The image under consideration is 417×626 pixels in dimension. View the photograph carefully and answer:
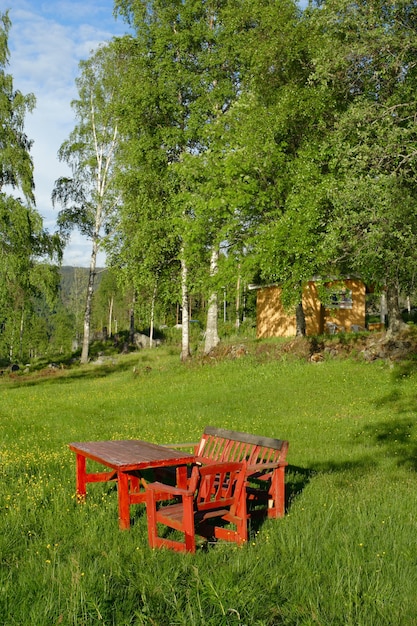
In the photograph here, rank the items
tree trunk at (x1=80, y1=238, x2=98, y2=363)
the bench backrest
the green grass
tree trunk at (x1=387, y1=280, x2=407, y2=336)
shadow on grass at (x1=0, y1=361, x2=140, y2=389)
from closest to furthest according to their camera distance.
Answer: the green grass
the bench backrest
tree trunk at (x1=387, y1=280, x2=407, y2=336)
shadow on grass at (x1=0, y1=361, x2=140, y2=389)
tree trunk at (x1=80, y1=238, x2=98, y2=363)

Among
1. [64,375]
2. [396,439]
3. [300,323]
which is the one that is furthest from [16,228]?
[396,439]

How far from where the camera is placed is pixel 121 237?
28891 mm

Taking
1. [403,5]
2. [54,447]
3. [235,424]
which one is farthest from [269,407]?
[403,5]

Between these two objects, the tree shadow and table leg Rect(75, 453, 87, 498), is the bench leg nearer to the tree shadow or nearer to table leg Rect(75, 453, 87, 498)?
the tree shadow

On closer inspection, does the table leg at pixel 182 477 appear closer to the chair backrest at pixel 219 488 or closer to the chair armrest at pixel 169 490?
the chair backrest at pixel 219 488

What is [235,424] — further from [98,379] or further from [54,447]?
[98,379]

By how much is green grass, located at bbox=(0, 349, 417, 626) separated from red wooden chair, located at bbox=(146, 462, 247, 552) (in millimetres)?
162

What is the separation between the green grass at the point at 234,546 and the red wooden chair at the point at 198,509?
162mm

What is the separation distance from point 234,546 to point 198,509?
0.45 metres

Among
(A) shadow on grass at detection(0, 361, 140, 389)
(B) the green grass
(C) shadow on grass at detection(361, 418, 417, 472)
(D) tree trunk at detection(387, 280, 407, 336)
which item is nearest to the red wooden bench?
(B) the green grass

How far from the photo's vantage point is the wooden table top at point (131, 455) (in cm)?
593

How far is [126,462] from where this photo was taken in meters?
5.93

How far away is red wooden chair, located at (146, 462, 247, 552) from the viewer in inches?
206

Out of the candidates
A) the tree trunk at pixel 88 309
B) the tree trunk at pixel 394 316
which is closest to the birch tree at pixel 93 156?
the tree trunk at pixel 88 309
